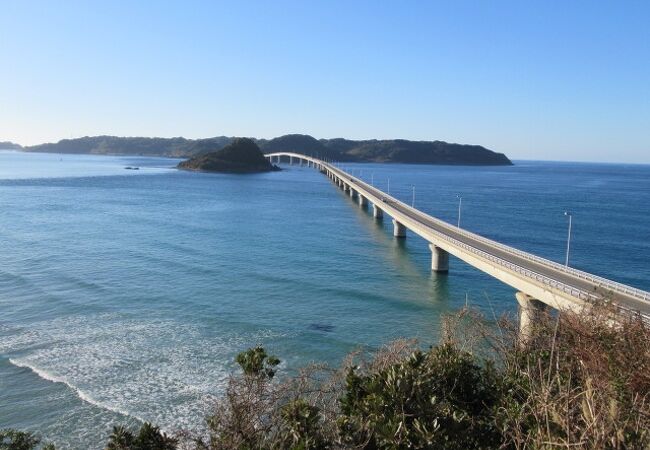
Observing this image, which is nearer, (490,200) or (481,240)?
(481,240)

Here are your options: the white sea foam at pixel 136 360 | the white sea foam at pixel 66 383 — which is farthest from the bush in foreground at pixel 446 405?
the white sea foam at pixel 66 383

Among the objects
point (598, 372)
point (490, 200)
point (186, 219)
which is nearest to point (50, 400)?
point (598, 372)

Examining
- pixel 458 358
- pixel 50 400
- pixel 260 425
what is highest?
pixel 458 358

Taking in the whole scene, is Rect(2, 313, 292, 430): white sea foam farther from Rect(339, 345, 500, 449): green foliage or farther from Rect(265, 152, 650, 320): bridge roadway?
Rect(265, 152, 650, 320): bridge roadway

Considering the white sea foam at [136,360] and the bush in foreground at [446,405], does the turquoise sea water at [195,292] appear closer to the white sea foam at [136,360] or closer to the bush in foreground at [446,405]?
the white sea foam at [136,360]

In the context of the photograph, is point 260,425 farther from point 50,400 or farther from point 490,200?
point 490,200

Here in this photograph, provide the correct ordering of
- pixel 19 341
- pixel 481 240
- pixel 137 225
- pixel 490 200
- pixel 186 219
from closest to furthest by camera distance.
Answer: pixel 19 341
pixel 481 240
pixel 137 225
pixel 186 219
pixel 490 200

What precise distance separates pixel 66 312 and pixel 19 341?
5.14 meters

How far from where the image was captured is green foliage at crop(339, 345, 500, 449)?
39.3ft

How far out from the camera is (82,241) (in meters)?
60.7

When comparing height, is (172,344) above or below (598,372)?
below

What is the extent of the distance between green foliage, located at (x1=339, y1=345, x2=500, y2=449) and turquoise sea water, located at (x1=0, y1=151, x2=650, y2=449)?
39.7 ft

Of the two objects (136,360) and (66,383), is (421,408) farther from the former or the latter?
(136,360)

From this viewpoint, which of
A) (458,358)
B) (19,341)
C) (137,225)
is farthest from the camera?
(137,225)
